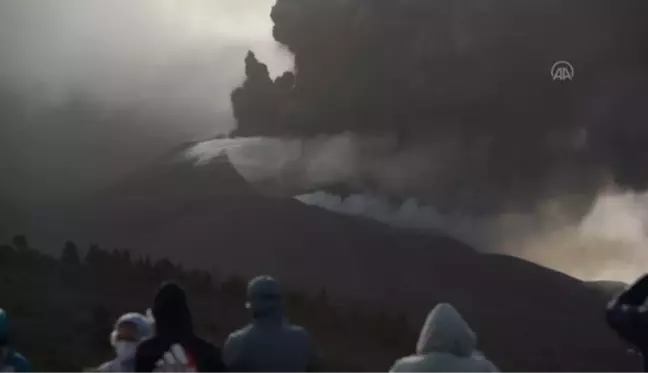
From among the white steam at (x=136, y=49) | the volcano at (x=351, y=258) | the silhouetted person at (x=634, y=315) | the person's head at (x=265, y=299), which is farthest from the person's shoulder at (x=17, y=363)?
the silhouetted person at (x=634, y=315)

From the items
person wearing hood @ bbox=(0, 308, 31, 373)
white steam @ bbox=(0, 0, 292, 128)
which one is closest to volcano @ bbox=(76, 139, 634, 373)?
white steam @ bbox=(0, 0, 292, 128)

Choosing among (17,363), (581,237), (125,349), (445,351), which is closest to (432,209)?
(581,237)

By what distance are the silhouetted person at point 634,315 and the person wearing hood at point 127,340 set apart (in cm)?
191

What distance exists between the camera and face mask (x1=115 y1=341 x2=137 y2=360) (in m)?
3.27

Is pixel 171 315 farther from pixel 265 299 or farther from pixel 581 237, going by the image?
pixel 581 237

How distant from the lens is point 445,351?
2.76 metres

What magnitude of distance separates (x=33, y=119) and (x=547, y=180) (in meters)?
2.78

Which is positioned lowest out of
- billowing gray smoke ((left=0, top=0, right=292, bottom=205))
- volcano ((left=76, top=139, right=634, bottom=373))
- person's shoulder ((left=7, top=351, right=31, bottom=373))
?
person's shoulder ((left=7, top=351, right=31, bottom=373))

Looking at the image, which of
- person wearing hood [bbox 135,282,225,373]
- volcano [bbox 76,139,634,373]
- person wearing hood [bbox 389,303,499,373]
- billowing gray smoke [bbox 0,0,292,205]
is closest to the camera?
person wearing hood [bbox 389,303,499,373]

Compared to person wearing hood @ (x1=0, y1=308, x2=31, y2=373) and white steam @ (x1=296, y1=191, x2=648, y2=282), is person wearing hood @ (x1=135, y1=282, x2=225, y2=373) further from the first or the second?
white steam @ (x1=296, y1=191, x2=648, y2=282)

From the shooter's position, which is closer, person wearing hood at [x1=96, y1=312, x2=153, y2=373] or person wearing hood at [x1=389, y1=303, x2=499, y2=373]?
person wearing hood at [x1=389, y1=303, x2=499, y2=373]

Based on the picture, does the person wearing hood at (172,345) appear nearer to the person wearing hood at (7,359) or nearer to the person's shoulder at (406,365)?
the person wearing hood at (7,359)

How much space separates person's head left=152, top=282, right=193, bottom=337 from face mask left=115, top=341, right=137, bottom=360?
0.95 ft

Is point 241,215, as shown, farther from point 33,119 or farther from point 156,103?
point 33,119
